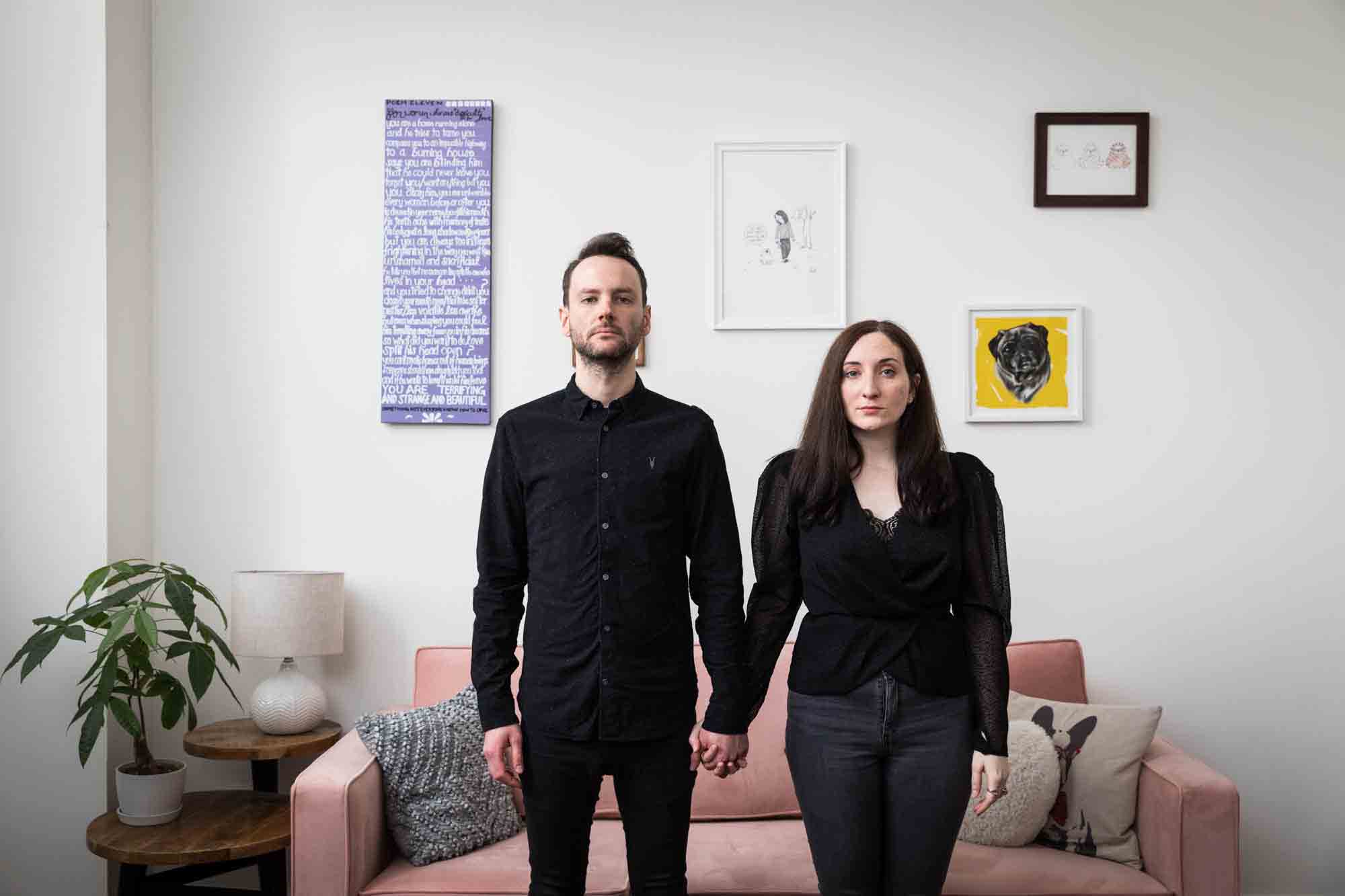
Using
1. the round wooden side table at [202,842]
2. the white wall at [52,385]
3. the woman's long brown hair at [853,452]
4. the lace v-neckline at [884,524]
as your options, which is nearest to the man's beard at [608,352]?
the woman's long brown hair at [853,452]

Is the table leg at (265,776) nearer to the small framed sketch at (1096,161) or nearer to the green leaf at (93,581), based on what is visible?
the green leaf at (93,581)

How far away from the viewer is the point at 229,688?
108 inches

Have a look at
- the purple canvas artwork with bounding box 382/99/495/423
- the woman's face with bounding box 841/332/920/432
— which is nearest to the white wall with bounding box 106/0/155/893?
the purple canvas artwork with bounding box 382/99/495/423

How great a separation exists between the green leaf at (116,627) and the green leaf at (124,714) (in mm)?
120

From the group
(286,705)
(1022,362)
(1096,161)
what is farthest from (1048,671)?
(286,705)

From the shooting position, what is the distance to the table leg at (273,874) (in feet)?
8.00

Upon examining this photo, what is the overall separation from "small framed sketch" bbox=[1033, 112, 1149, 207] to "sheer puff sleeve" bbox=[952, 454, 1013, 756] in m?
1.44

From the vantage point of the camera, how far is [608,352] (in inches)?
66.7

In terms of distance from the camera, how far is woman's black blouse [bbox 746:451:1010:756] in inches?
66.4

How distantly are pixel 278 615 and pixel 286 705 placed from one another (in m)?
0.23

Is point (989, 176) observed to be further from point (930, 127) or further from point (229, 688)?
point (229, 688)

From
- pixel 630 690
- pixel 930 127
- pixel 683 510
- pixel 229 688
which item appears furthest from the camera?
pixel 930 127

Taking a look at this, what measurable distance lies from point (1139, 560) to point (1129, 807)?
0.80 meters

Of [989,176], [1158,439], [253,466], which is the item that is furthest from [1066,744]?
[253,466]
